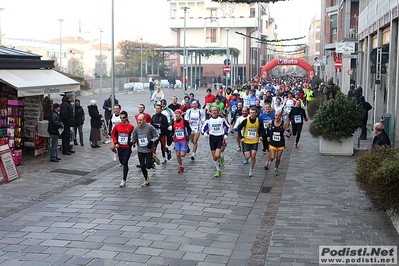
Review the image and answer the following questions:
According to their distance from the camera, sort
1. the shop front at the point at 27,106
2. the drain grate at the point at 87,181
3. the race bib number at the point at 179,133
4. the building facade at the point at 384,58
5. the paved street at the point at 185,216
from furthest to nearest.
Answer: the building facade at the point at 384,58, the shop front at the point at 27,106, the race bib number at the point at 179,133, the drain grate at the point at 87,181, the paved street at the point at 185,216

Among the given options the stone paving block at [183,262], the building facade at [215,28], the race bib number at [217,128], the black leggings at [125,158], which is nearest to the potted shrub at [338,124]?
the race bib number at [217,128]

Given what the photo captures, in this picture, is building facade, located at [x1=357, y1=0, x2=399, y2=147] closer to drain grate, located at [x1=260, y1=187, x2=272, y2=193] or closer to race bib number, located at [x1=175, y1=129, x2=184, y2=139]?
drain grate, located at [x1=260, y1=187, x2=272, y2=193]

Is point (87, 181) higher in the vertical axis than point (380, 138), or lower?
lower

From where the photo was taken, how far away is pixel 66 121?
1628 cm

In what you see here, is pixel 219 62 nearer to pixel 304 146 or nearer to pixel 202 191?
pixel 304 146

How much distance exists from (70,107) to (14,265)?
9781 millimetres

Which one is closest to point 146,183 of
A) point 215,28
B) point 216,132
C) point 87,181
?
point 87,181

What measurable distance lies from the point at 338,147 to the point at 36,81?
860 centimetres

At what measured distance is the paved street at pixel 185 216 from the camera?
24.9 ft

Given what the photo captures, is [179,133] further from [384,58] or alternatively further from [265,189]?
[384,58]

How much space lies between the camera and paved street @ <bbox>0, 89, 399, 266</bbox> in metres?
7.59

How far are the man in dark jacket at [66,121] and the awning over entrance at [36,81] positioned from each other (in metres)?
0.38

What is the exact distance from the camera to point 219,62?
86.7 m

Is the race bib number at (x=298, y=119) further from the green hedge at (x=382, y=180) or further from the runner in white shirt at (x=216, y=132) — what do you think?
the green hedge at (x=382, y=180)
